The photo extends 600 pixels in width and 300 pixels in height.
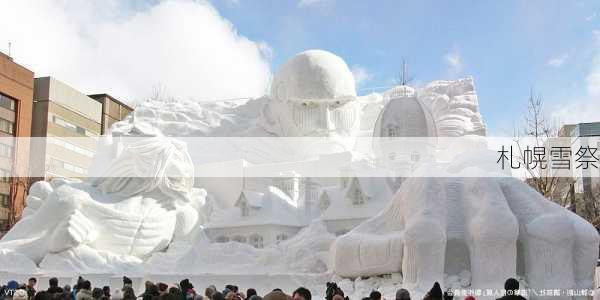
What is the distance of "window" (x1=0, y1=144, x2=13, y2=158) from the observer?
39.7 metres

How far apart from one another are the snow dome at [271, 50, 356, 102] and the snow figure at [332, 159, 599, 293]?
434 inches

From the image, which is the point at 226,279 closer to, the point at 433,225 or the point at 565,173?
the point at 433,225

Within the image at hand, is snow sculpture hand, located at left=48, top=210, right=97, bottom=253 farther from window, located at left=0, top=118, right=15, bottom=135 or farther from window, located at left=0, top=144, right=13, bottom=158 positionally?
window, located at left=0, top=118, right=15, bottom=135

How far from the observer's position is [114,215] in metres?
19.0

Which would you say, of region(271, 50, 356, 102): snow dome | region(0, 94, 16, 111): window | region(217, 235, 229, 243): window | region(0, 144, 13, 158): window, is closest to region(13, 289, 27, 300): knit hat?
region(217, 235, 229, 243): window

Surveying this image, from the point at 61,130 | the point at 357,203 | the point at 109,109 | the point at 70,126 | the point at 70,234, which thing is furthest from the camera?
the point at 109,109

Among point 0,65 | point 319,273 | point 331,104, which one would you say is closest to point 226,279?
point 319,273

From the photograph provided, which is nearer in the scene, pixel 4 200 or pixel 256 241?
pixel 256 241

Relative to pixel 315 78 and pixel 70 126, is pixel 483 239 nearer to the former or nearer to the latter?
pixel 315 78

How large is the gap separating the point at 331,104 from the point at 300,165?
127 inches

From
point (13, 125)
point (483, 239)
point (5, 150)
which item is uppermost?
point (13, 125)

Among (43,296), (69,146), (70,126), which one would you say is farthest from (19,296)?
(70,126)

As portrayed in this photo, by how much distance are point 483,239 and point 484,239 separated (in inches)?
0.7

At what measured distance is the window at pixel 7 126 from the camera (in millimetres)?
39656
